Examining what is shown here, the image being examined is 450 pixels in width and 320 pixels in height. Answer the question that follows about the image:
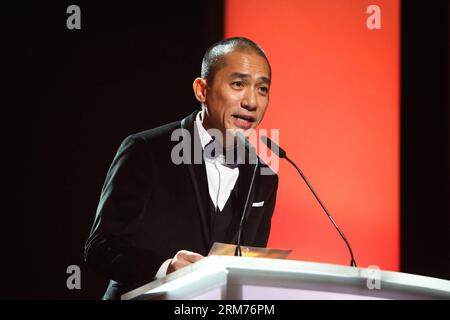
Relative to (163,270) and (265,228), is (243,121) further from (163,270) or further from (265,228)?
(163,270)

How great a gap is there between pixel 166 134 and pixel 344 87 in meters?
0.86

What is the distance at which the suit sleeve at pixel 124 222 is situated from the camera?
6.33 feet

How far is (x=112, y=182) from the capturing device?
86.3 inches

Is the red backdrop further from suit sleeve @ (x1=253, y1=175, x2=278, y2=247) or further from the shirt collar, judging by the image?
the shirt collar

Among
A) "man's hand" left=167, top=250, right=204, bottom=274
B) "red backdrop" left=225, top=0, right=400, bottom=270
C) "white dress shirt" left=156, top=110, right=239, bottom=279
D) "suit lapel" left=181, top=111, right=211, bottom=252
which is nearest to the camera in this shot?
"man's hand" left=167, top=250, right=204, bottom=274

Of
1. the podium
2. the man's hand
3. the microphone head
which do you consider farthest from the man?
the podium

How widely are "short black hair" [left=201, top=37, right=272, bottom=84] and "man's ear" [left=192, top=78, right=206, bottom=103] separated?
23 mm

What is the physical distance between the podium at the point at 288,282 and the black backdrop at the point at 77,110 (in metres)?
1.13

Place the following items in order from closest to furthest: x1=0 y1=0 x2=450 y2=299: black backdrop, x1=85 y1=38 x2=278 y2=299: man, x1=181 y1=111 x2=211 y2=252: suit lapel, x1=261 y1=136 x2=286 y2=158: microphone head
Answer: x1=261 y1=136 x2=286 y2=158: microphone head
x1=85 y1=38 x2=278 y2=299: man
x1=181 y1=111 x2=211 y2=252: suit lapel
x1=0 y1=0 x2=450 y2=299: black backdrop

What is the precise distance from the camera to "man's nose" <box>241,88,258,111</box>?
2.34 m

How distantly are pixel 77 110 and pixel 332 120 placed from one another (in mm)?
1010

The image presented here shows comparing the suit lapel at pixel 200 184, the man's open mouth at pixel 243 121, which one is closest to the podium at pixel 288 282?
the suit lapel at pixel 200 184

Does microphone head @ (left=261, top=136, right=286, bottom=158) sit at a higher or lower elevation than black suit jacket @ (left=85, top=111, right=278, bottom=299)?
higher

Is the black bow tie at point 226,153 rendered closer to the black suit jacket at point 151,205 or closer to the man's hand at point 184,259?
the black suit jacket at point 151,205
